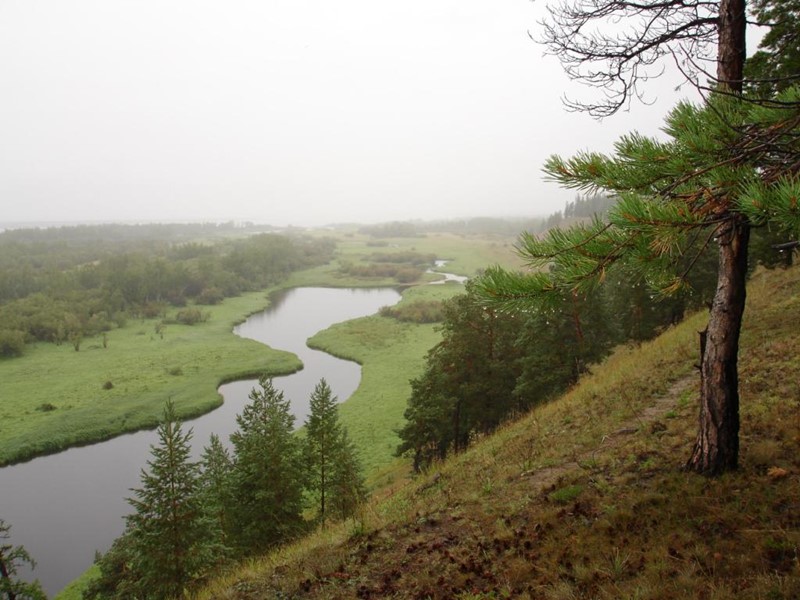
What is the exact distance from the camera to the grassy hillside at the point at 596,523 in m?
4.55

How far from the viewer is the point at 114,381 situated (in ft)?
137

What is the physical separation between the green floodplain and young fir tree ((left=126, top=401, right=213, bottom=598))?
13751 mm

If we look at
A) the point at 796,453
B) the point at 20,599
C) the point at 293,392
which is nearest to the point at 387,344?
the point at 293,392

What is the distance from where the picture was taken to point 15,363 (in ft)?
158

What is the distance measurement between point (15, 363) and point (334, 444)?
5151cm

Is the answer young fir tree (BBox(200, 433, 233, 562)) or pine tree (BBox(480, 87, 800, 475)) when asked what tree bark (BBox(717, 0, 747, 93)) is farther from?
young fir tree (BBox(200, 433, 233, 562))

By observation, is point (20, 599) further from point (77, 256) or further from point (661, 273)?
point (77, 256)

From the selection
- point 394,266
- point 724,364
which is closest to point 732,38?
point 724,364

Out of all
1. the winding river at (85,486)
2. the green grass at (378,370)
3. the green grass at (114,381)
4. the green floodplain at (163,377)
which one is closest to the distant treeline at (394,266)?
the green grass at (378,370)

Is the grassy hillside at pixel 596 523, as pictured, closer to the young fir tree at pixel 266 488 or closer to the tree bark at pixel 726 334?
the tree bark at pixel 726 334

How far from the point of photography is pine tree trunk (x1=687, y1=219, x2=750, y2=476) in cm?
518

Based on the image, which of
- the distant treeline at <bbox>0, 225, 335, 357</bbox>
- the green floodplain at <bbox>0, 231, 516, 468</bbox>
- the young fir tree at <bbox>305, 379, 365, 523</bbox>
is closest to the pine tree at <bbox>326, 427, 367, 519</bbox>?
the young fir tree at <bbox>305, 379, 365, 523</bbox>

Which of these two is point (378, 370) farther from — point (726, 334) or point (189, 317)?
point (726, 334)

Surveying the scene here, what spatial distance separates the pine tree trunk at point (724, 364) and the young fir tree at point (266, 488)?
12707 mm
